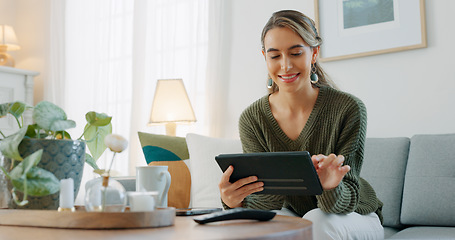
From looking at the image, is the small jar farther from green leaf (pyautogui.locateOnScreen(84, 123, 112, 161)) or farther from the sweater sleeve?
the sweater sleeve

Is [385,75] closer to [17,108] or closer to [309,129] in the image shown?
[309,129]

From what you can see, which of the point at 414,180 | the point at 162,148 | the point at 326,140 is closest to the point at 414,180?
the point at 414,180

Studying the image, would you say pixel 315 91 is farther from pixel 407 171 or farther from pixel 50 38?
pixel 50 38

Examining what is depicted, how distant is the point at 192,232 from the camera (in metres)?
0.91

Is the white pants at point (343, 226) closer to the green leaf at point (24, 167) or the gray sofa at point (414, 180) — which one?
the gray sofa at point (414, 180)

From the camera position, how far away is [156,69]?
11.7 feet

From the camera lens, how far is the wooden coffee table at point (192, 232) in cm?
85

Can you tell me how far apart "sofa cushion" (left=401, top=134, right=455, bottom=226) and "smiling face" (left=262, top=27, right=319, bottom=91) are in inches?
27.6

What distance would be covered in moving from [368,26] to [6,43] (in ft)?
9.72

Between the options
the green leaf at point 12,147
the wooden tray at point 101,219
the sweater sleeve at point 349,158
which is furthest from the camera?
the sweater sleeve at point 349,158

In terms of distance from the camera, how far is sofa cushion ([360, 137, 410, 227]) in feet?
7.09

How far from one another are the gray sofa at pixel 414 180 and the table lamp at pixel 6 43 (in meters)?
3.17

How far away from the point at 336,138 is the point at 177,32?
205cm

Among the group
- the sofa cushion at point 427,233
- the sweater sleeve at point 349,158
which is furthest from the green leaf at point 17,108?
the sofa cushion at point 427,233
